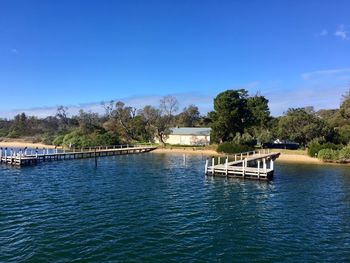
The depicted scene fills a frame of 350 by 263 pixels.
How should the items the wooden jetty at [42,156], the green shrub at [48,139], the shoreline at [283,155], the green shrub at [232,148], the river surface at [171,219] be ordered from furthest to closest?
the green shrub at [48,139], the green shrub at [232,148], the shoreline at [283,155], the wooden jetty at [42,156], the river surface at [171,219]

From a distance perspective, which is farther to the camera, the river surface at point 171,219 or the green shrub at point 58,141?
the green shrub at point 58,141

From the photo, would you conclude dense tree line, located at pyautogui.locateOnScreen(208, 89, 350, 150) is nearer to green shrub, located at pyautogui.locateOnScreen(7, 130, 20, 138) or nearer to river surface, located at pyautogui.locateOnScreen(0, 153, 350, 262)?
river surface, located at pyautogui.locateOnScreen(0, 153, 350, 262)

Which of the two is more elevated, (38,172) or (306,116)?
(306,116)

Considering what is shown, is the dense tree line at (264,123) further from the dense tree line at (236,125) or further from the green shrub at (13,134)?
the green shrub at (13,134)

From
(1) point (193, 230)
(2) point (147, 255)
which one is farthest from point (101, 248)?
(1) point (193, 230)

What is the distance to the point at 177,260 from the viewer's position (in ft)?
54.7

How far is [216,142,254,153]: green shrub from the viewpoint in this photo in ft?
247

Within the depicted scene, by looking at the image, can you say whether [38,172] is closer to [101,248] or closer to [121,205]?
[121,205]

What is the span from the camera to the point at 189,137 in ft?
319

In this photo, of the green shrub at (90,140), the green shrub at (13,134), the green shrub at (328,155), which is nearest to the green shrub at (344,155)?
the green shrub at (328,155)

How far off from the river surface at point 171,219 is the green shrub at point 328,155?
69.0ft

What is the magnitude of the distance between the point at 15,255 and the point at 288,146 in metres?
73.7

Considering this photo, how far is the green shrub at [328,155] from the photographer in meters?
61.3

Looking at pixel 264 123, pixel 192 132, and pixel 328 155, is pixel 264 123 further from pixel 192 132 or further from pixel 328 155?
pixel 328 155
